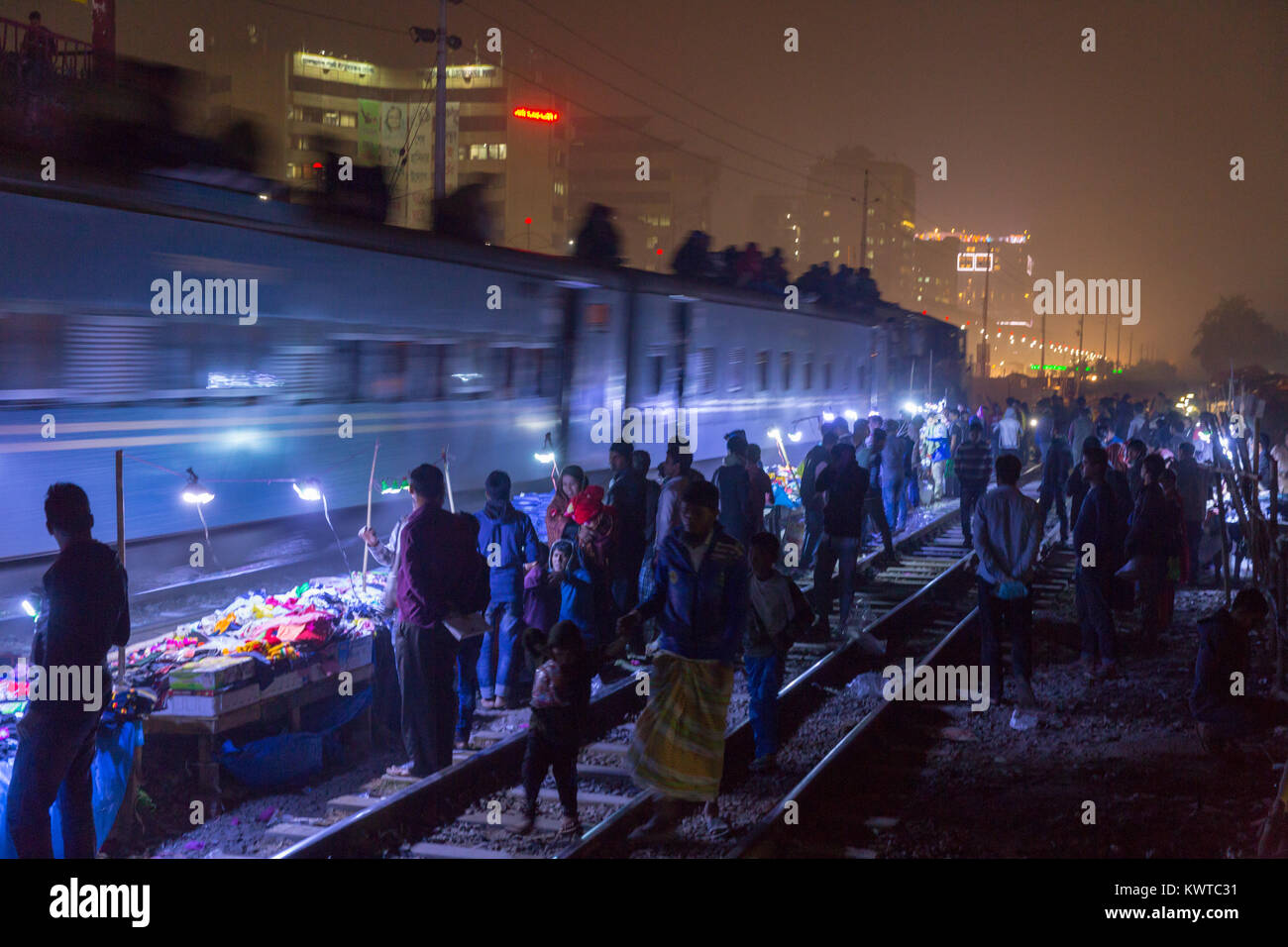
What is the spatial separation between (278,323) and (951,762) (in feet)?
22.0

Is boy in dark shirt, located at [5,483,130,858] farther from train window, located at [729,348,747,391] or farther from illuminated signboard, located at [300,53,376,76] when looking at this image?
illuminated signboard, located at [300,53,376,76]

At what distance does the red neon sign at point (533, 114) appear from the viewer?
3324 inches

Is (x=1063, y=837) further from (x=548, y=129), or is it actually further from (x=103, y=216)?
(x=548, y=129)

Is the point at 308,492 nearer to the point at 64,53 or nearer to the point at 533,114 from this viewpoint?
the point at 64,53

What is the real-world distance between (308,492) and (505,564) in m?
3.40

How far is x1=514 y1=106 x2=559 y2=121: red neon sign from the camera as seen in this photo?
84438 millimetres

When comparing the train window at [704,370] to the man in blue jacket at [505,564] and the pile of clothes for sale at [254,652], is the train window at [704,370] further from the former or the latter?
the man in blue jacket at [505,564]

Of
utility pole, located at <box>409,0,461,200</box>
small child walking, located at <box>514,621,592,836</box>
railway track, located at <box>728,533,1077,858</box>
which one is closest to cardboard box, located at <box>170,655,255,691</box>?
small child walking, located at <box>514,621,592,836</box>

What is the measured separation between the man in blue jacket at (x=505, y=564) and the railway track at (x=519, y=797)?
74 centimetres

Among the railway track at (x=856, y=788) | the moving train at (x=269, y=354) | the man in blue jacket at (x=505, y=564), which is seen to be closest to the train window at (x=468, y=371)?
the moving train at (x=269, y=354)

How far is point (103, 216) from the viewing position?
8.70 metres

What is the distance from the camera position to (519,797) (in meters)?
6.86

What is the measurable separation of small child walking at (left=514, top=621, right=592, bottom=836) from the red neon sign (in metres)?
83.0

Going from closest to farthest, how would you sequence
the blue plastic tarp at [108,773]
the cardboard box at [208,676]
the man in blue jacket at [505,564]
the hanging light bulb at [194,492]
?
the blue plastic tarp at [108,773] → the cardboard box at [208,676] → the man in blue jacket at [505,564] → the hanging light bulb at [194,492]
